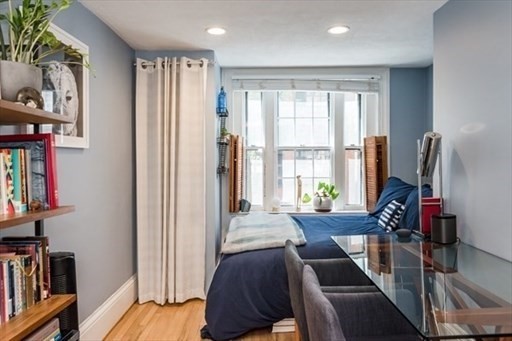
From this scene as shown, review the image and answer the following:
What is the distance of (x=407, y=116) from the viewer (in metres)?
4.20

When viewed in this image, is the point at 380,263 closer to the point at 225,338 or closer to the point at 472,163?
the point at 472,163

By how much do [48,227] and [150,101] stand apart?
164 centimetres

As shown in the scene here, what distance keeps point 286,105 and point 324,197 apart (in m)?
1.21

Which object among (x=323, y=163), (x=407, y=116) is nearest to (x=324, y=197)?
(x=323, y=163)

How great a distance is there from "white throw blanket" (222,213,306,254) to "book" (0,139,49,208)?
1431 mm

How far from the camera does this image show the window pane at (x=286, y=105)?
14.4ft

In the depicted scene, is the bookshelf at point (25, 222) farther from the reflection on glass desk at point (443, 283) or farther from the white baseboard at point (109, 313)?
the reflection on glass desk at point (443, 283)

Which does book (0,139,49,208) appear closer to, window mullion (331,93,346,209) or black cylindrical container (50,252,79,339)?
black cylindrical container (50,252,79,339)

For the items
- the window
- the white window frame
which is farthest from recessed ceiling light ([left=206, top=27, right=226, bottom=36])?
the window

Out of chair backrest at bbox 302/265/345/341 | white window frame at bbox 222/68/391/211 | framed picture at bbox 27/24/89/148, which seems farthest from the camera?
white window frame at bbox 222/68/391/211

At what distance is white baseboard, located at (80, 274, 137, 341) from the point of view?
2492mm

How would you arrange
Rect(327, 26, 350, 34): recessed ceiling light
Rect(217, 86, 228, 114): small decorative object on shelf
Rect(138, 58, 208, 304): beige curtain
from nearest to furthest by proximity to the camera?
Rect(327, 26, 350, 34): recessed ceiling light → Rect(138, 58, 208, 304): beige curtain → Rect(217, 86, 228, 114): small decorative object on shelf

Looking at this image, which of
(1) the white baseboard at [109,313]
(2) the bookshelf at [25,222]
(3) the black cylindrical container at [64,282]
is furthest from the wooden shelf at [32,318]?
(1) the white baseboard at [109,313]

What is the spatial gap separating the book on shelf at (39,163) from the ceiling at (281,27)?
131 cm
